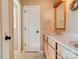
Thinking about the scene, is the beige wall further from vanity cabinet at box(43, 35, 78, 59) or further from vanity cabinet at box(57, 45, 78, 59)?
vanity cabinet at box(57, 45, 78, 59)

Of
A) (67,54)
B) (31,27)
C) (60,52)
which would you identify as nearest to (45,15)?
(31,27)

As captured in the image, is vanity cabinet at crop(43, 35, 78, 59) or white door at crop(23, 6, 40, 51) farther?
white door at crop(23, 6, 40, 51)

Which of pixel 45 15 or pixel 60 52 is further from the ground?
pixel 45 15

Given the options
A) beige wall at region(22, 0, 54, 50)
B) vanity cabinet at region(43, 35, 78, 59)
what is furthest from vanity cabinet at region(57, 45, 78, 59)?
beige wall at region(22, 0, 54, 50)

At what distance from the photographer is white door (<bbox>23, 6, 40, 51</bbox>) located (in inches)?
275

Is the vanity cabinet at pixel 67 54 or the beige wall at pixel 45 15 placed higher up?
the beige wall at pixel 45 15

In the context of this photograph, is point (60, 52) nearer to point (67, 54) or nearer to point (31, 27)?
point (67, 54)

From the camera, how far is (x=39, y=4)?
698 cm

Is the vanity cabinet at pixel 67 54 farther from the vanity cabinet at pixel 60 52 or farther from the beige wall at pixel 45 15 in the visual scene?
the beige wall at pixel 45 15

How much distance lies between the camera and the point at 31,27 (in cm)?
701

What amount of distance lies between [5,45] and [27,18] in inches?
205

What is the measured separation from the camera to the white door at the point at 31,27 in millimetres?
6984

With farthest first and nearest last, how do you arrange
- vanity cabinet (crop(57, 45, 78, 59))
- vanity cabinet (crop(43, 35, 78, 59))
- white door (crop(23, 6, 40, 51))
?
white door (crop(23, 6, 40, 51))
vanity cabinet (crop(43, 35, 78, 59))
vanity cabinet (crop(57, 45, 78, 59))

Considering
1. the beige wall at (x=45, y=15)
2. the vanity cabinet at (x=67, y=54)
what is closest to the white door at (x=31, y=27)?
the beige wall at (x=45, y=15)
